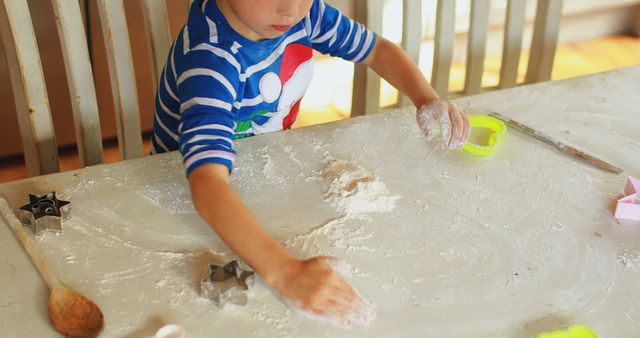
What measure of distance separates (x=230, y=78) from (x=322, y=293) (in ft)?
1.22

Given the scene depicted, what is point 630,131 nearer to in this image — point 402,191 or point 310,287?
point 402,191

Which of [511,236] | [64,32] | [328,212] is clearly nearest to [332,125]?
[328,212]

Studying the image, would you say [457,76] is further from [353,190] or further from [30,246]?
[30,246]

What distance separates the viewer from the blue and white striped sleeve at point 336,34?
1174 millimetres

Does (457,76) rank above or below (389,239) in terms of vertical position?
below

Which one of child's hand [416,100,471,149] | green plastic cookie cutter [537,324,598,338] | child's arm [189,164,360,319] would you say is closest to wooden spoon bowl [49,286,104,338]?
child's arm [189,164,360,319]

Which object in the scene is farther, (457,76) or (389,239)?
(457,76)

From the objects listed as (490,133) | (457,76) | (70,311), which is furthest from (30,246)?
(457,76)

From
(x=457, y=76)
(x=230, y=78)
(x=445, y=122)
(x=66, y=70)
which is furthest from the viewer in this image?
(x=457, y=76)

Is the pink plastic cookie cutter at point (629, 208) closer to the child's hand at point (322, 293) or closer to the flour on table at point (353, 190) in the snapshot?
the flour on table at point (353, 190)

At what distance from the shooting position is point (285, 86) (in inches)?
44.3

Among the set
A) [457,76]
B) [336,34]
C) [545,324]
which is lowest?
[457,76]

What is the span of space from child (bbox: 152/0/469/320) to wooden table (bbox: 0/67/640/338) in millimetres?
35

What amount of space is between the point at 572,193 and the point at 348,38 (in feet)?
1.53
